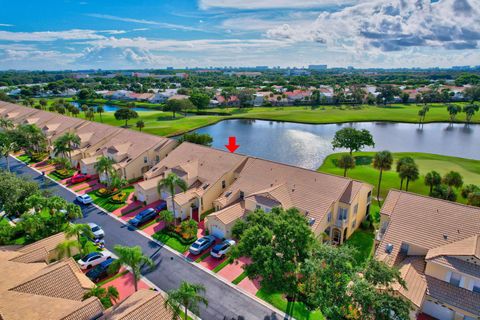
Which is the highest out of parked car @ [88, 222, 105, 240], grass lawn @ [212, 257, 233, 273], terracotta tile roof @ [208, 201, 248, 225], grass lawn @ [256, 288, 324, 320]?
terracotta tile roof @ [208, 201, 248, 225]

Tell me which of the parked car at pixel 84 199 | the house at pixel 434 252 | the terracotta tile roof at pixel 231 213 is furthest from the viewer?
the parked car at pixel 84 199

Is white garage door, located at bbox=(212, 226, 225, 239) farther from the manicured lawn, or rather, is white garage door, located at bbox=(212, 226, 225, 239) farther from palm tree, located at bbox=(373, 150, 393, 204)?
palm tree, located at bbox=(373, 150, 393, 204)

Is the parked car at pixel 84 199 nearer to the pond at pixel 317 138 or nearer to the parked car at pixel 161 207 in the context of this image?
the parked car at pixel 161 207

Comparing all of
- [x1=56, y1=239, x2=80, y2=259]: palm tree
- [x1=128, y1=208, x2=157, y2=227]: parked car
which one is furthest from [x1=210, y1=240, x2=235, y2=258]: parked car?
[x1=56, y1=239, x2=80, y2=259]: palm tree

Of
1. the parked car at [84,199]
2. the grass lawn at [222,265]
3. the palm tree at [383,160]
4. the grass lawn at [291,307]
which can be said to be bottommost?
the grass lawn at [291,307]

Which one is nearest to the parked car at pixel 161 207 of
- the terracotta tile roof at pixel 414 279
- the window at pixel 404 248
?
the window at pixel 404 248

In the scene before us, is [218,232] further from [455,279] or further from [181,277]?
[455,279]

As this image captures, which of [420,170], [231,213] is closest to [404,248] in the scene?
[231,213]
